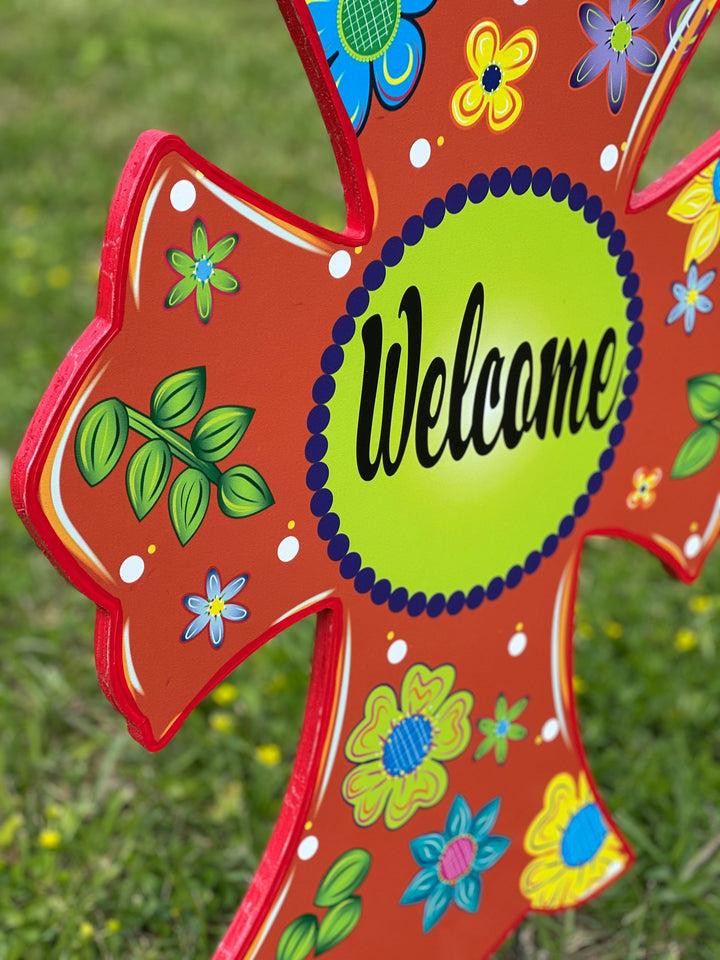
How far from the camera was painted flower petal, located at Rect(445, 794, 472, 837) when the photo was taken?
47.9 inches

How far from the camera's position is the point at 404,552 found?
105 centimetres

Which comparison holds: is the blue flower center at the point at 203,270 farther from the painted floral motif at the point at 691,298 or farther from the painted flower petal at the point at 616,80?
the painted floral motif at the point at 691,298

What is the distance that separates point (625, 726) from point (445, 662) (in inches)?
32.6

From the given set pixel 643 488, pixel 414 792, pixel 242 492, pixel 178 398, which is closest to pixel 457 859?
pixel 414 792

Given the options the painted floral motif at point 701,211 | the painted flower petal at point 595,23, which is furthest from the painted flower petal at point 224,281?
the painted floral motif at point 701,211

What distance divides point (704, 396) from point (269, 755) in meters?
0.88

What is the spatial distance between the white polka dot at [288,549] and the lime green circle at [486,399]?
0.05 metres

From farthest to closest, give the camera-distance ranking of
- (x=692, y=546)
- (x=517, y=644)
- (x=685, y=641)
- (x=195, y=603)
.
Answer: (x=685, y=641) < (x=692, y=546) < (x=517, y=644) < (x=195, y=603)

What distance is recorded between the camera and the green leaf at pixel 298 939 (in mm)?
1073

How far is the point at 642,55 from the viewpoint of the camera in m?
1.05

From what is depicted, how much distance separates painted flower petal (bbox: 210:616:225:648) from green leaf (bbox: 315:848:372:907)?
1.05 feet

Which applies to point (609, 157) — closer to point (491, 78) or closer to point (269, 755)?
point (491, 78)

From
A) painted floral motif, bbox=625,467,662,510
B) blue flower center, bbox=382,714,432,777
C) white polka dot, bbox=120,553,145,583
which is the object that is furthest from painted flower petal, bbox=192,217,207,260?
painted floral motif, bbox=625,467,662,510

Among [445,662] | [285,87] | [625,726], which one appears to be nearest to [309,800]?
[445,662]
